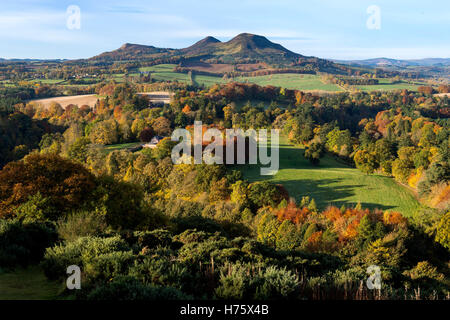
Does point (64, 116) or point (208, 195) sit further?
point (64, 116)

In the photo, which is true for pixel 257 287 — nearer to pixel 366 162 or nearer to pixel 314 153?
pixel 366 162

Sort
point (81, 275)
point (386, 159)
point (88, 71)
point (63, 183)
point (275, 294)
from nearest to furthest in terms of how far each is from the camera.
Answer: point (275, 294)
point (81, 275)
point (63, 183)
point (386, 159)
point (88, 71)

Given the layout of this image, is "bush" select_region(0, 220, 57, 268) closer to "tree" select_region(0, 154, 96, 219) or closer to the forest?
the forest

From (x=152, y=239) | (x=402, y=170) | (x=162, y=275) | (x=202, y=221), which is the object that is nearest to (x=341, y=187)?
(x=402, y=170)

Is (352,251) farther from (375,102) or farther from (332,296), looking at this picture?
(375,102)

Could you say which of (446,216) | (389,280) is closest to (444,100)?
(446,216)

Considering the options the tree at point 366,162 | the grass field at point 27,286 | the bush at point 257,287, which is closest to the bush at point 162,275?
the bush at point 257,287
